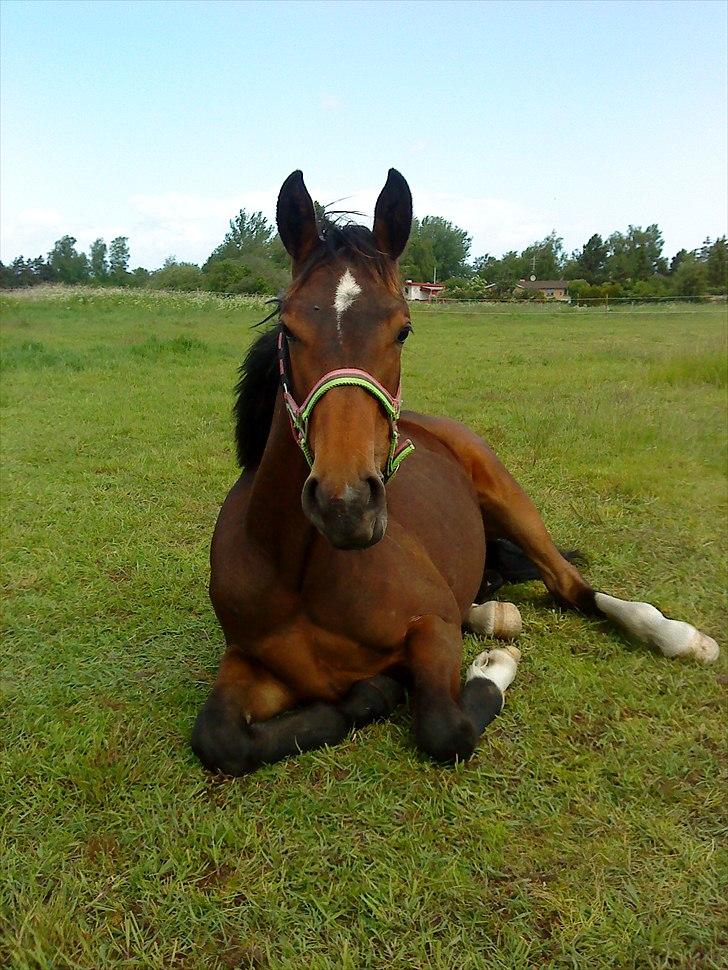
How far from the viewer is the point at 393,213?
2.21 meters

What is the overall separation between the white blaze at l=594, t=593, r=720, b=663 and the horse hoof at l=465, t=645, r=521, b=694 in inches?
24.4

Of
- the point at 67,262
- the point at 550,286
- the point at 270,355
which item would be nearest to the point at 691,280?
the point at 550,286

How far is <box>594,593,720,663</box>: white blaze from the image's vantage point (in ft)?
10.5

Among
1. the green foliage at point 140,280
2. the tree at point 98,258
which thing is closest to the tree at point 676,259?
the green foliage at point 140,280

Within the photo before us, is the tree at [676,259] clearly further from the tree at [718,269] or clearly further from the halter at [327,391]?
the halter at [327,391]

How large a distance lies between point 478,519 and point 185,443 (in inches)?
175

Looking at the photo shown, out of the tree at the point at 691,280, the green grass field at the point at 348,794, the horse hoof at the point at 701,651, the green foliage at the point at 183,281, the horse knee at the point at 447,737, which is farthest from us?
the tree at the point at 691,280

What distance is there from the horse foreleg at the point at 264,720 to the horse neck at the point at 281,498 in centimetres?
52

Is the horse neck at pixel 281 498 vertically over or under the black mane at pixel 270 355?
under

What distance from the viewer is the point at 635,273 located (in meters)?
63.8

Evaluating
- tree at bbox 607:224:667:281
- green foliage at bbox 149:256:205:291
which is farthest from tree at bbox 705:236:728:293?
green foliage at bbox 149:256:205:291

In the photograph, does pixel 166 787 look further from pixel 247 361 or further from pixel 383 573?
pixel 247 361

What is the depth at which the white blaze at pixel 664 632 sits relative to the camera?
3.21 m

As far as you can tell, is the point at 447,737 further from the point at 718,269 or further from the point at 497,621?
the point at 718,269
